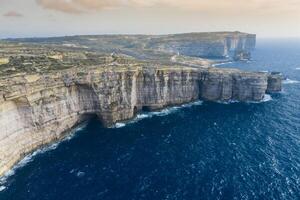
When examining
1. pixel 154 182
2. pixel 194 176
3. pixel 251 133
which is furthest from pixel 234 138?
pixel 154 182

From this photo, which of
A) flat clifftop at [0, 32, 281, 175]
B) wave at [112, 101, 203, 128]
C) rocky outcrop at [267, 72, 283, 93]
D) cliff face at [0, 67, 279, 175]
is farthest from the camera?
rocky outcrop at [267, 72, 283, 93]

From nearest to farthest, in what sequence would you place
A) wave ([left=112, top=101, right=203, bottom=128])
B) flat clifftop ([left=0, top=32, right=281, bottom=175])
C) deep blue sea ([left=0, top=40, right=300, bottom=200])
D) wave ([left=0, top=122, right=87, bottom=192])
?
deep blue sea ([left=0, top=40, right=300, bottom=200]) < wave ([left=0, top=122, right=87, bottom=192]) < flat clifftop ([left=0, top=32, right=281, bottom=175]) < wave ([left=112, top=101, right=203, bottom=128])

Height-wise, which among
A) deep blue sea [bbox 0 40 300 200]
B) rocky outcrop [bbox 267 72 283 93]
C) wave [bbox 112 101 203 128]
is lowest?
deep blue sea [bbox 0 40 300 200]

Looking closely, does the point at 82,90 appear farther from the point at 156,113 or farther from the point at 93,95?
the point at 156,113

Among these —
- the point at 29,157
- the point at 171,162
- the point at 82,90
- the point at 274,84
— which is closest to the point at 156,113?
the point at 82,90

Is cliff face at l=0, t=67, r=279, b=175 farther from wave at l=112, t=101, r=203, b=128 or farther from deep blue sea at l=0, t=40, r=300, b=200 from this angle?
deep blue sea at l=0, t=40, r=300, b=200

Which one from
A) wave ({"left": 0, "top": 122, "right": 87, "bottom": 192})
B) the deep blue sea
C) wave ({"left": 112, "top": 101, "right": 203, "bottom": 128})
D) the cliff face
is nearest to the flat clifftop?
the cliff face
